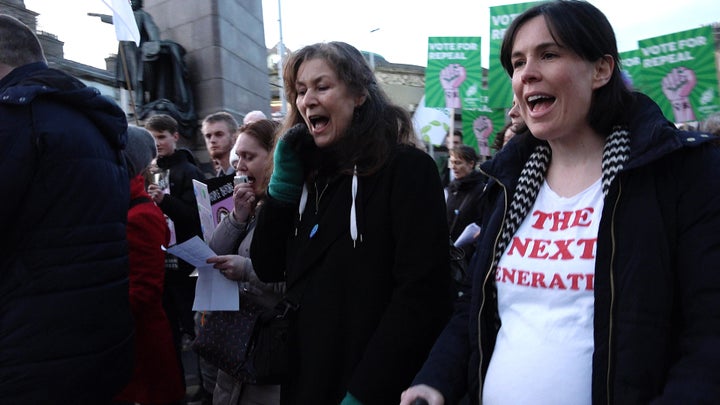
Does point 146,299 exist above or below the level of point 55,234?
below

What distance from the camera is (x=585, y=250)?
1.22m

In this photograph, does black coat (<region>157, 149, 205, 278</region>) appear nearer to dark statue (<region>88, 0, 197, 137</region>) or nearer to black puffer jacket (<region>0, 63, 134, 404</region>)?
black puffer jacket (<region>0, 63, 134, 404</region>)

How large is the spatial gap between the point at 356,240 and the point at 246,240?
0.95m

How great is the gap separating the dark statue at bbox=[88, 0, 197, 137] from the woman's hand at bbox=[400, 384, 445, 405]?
6240mm

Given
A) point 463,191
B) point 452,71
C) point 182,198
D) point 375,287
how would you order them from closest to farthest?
point 375,287
point 182,198
point 463,191
point 452,71

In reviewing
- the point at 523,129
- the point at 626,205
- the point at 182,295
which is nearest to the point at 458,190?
the point at 182,295

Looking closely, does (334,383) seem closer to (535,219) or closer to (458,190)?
(535,219)

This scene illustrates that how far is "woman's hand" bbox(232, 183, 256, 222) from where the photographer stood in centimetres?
254

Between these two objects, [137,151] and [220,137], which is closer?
[137,151]

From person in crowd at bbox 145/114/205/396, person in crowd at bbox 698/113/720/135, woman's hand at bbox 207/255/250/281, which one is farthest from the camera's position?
person in crowd at bbox 145/114/205/396

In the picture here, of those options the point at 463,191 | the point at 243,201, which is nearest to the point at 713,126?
the point at 463,191

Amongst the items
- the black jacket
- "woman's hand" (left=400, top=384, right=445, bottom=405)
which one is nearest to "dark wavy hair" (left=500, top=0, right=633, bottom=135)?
the black jacket

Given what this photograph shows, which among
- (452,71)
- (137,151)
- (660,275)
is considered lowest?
(660,275)

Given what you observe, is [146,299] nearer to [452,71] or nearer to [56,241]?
[56,241]
